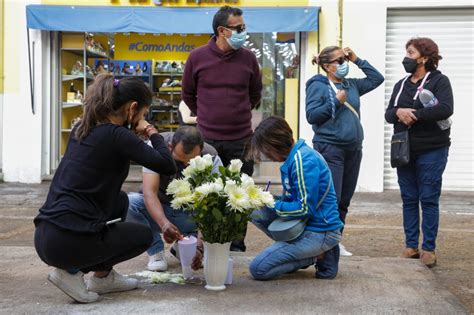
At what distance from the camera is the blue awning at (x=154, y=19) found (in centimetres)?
1099

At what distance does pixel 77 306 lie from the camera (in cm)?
429

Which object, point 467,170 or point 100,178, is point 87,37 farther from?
point 100,178

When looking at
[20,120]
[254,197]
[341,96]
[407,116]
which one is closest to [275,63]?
[20,120]

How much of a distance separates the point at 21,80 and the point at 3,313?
807 cm

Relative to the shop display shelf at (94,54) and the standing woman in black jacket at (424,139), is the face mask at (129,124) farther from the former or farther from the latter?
the shop display shelf at (94,54)

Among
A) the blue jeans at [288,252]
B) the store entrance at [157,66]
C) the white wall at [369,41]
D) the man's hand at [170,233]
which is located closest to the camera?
the man's hand at [170,233]

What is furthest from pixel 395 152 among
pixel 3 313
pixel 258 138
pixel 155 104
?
pixel 155 104

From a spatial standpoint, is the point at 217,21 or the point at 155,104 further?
the point at 155,104

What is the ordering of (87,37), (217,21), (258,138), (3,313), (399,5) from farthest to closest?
(87,37), (399,5), (217,21), (258,138), (3,313)

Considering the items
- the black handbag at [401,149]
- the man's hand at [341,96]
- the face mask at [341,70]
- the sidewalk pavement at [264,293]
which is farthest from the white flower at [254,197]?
the black handbag at [401,149]

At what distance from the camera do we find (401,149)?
6.10 metres

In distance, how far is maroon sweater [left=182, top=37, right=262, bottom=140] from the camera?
5926 millimetres

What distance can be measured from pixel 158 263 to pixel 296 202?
111 centimetres

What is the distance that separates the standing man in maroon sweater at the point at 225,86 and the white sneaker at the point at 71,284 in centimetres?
183
